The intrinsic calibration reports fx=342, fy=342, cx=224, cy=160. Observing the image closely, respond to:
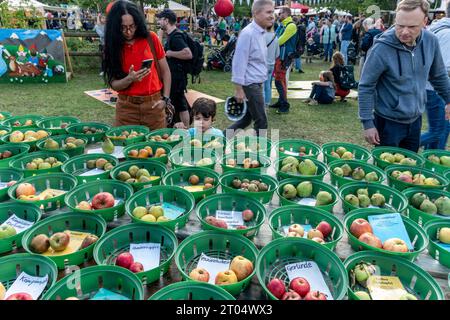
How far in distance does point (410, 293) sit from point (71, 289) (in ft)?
4.80

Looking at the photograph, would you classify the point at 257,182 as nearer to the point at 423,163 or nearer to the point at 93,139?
the point at 423,163

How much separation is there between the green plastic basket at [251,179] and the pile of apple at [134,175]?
0.53m

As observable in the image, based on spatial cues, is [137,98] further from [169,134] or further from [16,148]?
[16,148]

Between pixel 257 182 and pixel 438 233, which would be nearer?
pixel 438 233

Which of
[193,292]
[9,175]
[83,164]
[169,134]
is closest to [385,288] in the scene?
[193,292]

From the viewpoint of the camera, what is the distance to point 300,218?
2.03 m

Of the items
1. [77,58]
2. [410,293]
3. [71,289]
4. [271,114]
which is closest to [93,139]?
[71,289]

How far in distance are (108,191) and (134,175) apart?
267 mm

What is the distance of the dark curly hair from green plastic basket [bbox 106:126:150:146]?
46cm

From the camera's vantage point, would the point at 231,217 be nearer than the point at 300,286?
No

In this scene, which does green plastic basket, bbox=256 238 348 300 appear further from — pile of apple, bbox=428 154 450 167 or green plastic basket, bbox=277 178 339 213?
pile of apple, bbox=428 154 450 167

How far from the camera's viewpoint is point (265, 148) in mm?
3004

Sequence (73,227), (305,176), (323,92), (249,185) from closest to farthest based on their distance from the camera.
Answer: (73,227) < (249,185) < (305,176) < (323,92)
